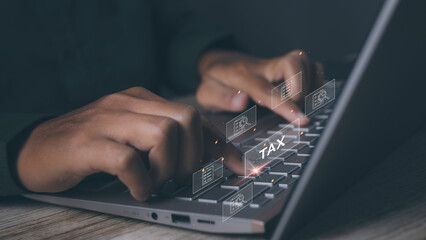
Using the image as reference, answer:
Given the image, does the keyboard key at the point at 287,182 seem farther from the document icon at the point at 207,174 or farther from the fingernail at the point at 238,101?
the fingernail at the point at 238,101

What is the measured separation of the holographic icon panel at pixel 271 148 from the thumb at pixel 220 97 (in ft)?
0.52

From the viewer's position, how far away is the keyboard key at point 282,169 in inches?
15.3

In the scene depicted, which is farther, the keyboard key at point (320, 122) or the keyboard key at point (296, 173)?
the keyboard key at point (320, 122)

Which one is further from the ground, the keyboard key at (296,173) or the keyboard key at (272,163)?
the keyboard key at (272,163)

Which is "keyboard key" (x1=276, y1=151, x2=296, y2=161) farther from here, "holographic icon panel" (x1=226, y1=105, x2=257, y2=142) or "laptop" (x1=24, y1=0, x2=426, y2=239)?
"holographic icon panel" (x1=226, y1=105, x2=257, y2=142)

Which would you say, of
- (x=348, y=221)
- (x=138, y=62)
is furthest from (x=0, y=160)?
(x=138, y=62)

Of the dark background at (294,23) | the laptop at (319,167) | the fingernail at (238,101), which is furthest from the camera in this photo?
the dark background at (294,23)

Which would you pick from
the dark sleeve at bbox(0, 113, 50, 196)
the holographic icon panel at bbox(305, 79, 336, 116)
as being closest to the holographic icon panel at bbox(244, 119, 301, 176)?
the holographic icon panel at bbox(305, 79, 336, 116)

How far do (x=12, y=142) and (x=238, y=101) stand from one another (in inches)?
15.4

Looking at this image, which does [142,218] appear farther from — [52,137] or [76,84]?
[76,84]

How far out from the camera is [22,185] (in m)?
0.47

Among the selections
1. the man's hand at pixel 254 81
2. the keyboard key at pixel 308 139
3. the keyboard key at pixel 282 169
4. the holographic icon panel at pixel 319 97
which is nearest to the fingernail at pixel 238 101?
the man's hand at pixel 254 81

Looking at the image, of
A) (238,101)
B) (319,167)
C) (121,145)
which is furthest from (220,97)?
(319,167)

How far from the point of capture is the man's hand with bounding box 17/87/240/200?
386mm
